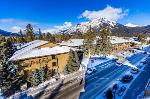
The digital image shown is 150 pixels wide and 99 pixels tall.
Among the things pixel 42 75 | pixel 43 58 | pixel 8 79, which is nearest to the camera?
A: pixel 8 79

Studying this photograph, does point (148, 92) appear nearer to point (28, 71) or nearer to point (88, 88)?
point (88, 88)

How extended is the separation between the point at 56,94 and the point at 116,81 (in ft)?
51.6

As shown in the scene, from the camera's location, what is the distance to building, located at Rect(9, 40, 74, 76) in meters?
55.9

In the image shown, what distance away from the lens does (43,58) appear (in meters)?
59.7

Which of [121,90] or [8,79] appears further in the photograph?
[121,90]

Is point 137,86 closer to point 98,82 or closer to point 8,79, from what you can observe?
point 98,82

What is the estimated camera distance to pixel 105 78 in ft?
184

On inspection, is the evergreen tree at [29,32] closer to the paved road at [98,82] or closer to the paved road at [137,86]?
the paved road at [98,82]

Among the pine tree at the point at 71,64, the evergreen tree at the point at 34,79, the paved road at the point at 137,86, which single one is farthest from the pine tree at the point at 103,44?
the evergreen tree at the point at 34,79

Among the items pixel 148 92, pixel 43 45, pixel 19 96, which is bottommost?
pixel 19 96

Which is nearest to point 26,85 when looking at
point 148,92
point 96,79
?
point 96,79

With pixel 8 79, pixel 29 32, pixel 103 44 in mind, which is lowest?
pixel 8 79

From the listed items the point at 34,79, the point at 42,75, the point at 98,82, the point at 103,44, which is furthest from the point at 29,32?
the point at 98,82

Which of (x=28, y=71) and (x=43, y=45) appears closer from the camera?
(x=28, y=71)
